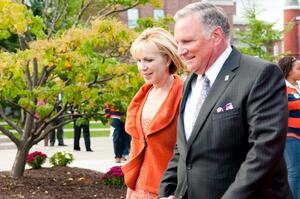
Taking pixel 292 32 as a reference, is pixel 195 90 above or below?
above

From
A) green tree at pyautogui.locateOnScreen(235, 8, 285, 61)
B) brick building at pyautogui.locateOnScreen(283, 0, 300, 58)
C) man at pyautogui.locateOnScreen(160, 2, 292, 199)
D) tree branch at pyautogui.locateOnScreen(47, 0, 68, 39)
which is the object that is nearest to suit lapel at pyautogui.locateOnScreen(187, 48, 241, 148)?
man at pyautogui.locateOnScreen(160, 2, 292, 199)

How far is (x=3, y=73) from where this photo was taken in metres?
8.56

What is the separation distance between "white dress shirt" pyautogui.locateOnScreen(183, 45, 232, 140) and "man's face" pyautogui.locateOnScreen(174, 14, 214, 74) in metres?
0.04

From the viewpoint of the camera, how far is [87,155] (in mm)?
16750

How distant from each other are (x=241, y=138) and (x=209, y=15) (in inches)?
24.7

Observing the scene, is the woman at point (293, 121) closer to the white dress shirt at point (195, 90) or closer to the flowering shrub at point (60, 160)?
the white dress shirt at point (195, 90)

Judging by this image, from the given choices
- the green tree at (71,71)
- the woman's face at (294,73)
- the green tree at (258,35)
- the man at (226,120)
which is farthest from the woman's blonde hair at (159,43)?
the green tree at (258,35)

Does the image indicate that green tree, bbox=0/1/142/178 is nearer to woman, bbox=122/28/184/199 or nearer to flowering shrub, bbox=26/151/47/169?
flowering shrub, bbox=26/151/47/169

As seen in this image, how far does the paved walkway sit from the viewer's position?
45.9ft

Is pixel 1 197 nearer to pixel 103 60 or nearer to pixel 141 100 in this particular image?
pixel 103 60

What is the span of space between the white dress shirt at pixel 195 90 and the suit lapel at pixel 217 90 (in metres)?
0.04

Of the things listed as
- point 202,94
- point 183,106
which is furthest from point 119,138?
point 202,94

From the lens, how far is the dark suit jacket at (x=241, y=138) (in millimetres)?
2945

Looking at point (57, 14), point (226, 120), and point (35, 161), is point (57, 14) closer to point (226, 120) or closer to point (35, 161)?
point (35, 161)
